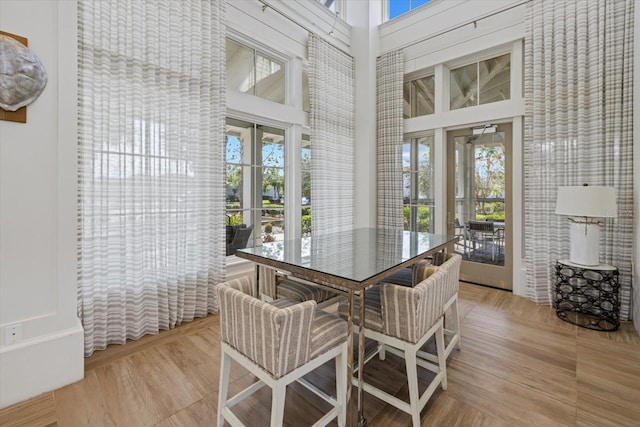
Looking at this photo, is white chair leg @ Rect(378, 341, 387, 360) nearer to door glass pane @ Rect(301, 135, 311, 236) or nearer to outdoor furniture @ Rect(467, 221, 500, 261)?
door glass pane @ Rect(301, 135, 311, 236)

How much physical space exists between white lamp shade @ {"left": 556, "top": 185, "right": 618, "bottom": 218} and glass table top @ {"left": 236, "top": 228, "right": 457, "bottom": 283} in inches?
48.0

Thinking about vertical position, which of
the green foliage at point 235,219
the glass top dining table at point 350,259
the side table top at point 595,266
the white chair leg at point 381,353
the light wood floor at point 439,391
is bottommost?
the light wood floor at point 439,391

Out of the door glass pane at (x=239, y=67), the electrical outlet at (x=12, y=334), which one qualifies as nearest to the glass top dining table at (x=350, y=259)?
the electrical outlet at (x=12, y=334)

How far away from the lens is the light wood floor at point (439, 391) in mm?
1568

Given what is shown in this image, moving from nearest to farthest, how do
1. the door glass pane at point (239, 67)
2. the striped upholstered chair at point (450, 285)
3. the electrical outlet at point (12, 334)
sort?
the electrical outlet at point (12, 334) < the striped upholstered chair at point (450, 285) < the door glass pane at point (239, 67)

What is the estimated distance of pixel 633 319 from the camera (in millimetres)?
2703

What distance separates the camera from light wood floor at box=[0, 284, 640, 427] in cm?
157

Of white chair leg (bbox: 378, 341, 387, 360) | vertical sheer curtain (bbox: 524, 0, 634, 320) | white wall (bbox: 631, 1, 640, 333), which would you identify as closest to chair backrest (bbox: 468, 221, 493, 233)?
vertical sheer curtain (bbox: 524, 0, 634, 320)

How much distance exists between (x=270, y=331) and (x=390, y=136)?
12.8 ft

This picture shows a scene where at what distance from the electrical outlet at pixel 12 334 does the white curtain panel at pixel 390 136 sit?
13.3 ft

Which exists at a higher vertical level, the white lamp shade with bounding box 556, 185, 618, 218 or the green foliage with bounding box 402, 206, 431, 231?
the white lamp shade with bounding box 556, 185, 618, 218

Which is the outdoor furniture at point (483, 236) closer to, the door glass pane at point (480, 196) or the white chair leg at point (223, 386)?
the door glass pane at point (480, 196)

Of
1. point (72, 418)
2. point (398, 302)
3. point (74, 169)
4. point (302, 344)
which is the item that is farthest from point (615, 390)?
point (74, 169)

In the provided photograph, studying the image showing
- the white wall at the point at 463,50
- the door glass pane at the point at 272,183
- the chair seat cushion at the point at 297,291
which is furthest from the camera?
the door glass pane at the point at 272,183
